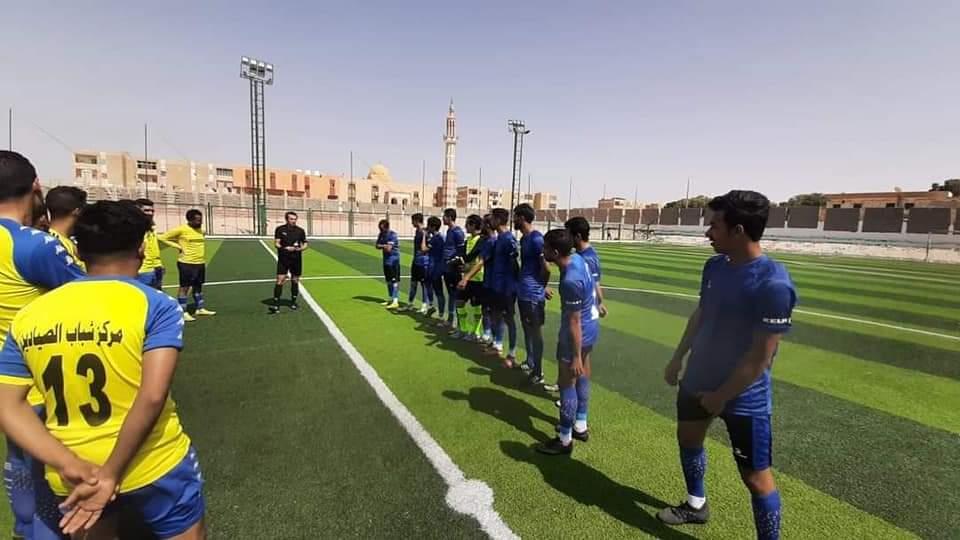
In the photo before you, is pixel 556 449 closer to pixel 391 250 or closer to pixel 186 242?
pixel 391 250

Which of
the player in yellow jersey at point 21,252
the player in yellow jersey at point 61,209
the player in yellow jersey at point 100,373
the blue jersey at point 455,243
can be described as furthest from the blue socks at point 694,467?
the blue jersey at point 455,243

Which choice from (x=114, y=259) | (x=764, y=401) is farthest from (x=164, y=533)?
(x=764, y=401)

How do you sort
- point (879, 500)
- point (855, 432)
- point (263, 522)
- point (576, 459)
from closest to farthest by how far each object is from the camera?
1. point (263, 522)
2. point (879, 500)
3. point (576, 459)
4. point (855, 432)

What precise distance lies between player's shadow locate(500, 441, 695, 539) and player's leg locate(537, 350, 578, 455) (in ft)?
0.28

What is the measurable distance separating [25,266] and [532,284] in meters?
4.60

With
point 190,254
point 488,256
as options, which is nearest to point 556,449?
point 488,256

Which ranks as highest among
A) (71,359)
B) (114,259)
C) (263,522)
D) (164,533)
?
(114,259)

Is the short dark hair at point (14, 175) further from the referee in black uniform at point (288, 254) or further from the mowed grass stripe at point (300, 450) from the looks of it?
the referee in black uniform at point (288, 254)

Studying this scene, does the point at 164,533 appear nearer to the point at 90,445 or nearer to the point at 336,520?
the point at 90,445

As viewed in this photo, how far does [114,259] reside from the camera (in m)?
1.70

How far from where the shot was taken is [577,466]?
152 inches

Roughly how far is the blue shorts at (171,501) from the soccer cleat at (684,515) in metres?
2.92

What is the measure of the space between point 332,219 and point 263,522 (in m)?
47.7

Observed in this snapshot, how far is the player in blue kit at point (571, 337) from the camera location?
3.67m
